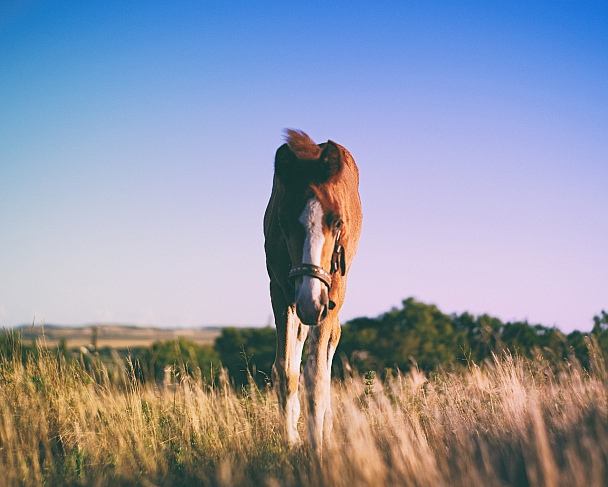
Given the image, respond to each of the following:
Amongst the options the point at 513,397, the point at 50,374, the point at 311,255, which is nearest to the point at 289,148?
the point at 311,255

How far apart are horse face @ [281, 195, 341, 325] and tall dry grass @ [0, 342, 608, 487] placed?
77 centimetres

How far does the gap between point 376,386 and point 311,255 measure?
2954 mm

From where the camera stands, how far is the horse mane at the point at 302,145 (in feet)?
16.0

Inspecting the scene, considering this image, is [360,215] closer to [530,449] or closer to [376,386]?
[376,386]

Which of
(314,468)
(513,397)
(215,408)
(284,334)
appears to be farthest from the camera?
(215,408)

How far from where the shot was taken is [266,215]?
6.22 m

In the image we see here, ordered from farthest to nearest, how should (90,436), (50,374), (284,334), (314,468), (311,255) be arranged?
(50,374) < (284,334) < (90,436) < (311,255) < (314,468)

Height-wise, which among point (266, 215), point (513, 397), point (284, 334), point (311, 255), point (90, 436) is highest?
point (266, 215)

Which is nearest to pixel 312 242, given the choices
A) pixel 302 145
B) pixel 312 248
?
pixel 312 248

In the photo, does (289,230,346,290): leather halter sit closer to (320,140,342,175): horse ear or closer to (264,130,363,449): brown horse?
(264,130,363,449): brown horse

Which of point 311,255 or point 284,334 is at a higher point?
point 311,255

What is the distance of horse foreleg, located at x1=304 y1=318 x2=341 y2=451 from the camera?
4672 mm

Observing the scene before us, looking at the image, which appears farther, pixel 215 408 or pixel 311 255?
pixel 215 408

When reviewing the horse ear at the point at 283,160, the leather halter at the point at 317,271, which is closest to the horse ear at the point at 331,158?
the horse ear at the point at 283,160
